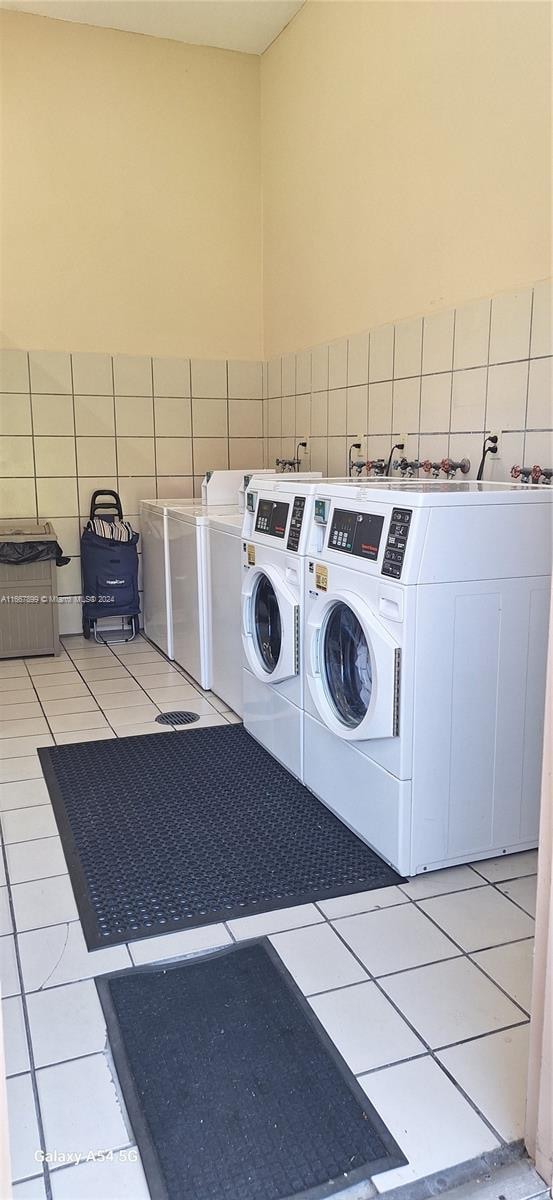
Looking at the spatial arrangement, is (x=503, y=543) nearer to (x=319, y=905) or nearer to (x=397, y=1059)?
(x=319, y=905)

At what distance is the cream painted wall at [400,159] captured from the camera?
2.65 meters

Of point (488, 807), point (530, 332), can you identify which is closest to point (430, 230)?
point (530, 332)

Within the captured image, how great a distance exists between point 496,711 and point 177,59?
4.32 m

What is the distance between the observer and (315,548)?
2680mm

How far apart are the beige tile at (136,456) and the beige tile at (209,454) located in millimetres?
285

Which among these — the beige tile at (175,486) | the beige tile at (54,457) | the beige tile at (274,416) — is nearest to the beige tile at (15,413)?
the beige tile at (54,457)

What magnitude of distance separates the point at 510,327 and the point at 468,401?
0.33 m

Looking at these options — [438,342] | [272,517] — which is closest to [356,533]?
[272,517]

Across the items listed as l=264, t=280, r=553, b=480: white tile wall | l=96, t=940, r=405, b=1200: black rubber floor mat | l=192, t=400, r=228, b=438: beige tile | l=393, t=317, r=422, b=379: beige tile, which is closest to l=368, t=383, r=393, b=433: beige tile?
l=264, t=280, r=553, b=480: white tile wall

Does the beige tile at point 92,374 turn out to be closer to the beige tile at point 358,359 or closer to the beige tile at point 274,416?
the beige tile at point 274,416

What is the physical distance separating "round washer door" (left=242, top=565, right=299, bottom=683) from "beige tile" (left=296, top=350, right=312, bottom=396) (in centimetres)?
176

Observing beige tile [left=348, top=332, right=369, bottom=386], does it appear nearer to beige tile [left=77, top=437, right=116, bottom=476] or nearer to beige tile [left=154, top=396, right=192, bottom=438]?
beige tile [left=154, top=396, right=192, bottom=438]

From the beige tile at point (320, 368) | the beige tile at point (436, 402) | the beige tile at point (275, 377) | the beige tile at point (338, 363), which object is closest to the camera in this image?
the beige tile at point (436, 402)

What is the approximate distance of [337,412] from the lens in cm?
413
